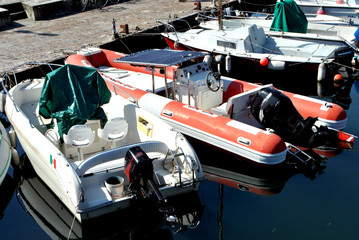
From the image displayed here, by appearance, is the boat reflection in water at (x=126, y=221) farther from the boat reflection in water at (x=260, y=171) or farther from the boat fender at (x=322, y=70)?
the boat fender at (x=322, y=70)

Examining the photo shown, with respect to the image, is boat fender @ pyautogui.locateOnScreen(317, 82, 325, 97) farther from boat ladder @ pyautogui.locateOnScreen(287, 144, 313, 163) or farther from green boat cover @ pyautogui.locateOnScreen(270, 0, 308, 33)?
boat ladder @ pyautogui.locateOnScreen(287, 144, 313, 163)

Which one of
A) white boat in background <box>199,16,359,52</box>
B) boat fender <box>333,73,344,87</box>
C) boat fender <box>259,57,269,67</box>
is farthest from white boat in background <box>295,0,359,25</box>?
boat fender <box>259,57,269,67</box>

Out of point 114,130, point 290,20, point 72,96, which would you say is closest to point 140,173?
point 114,130

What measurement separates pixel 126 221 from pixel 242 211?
208cm

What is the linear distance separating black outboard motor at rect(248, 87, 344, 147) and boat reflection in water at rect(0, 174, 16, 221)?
18.0 ft

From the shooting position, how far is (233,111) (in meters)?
9.59

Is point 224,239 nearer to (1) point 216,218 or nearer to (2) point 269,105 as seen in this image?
(1) point 216,218

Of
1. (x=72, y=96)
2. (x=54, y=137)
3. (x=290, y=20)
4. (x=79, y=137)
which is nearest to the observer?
(x=79, y=137)

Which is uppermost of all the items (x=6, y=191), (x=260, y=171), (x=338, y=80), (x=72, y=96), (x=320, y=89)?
(x=72, y=96)

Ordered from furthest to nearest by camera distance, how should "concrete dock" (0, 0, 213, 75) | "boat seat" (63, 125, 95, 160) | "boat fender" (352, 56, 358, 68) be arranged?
"concrete dock" (0, 0, 213, 75) < "boat fender" (352, 56, 358, 68) < "boat seat" (63, 125, 95, 160)

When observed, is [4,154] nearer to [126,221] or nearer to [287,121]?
[126,221]

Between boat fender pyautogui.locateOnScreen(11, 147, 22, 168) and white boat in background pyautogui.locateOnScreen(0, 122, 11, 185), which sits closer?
white boat in background pyautogui.locateOnScreen(0, 122, 11, 185)

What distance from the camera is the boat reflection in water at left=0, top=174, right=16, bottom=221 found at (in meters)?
7.98

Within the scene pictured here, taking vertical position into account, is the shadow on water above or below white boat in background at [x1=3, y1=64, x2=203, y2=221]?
below
